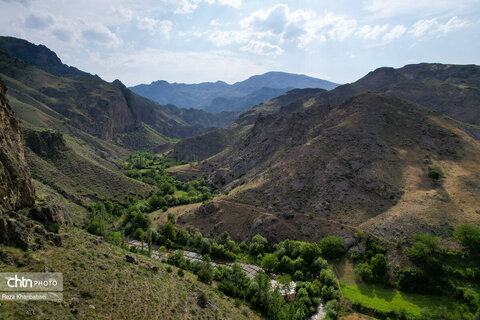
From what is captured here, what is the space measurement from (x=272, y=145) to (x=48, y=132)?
92.5 meters

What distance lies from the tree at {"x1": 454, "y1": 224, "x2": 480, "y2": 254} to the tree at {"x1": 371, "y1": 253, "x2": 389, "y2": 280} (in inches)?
596

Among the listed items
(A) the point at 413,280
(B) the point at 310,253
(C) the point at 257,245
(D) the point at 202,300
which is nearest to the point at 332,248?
(B) the point at 310,253

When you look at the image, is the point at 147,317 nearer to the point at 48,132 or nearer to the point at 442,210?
the point at 442,210

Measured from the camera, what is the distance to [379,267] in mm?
53156

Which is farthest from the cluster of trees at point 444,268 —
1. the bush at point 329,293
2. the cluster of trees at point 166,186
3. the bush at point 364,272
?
the cluster of trees at point 166,186

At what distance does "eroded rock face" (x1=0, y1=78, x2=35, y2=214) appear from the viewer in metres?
34.3

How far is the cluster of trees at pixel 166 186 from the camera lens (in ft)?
329

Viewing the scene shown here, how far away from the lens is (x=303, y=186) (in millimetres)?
83125

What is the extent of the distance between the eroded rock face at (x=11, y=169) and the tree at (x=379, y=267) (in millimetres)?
61930

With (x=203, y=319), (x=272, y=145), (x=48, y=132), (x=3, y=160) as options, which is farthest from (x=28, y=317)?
(x=272, y=145)

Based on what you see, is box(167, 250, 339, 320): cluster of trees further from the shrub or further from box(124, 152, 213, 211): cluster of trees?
box(124, 152, 213, 211): cluster of trees

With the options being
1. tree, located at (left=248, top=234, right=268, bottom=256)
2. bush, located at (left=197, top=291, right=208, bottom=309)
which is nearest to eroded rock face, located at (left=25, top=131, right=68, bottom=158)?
tree, located at (left=248, top=234, right=268, bottom=256)

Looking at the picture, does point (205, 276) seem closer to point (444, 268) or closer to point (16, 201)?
point (16, 201)

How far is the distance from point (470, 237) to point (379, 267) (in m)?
18.0
